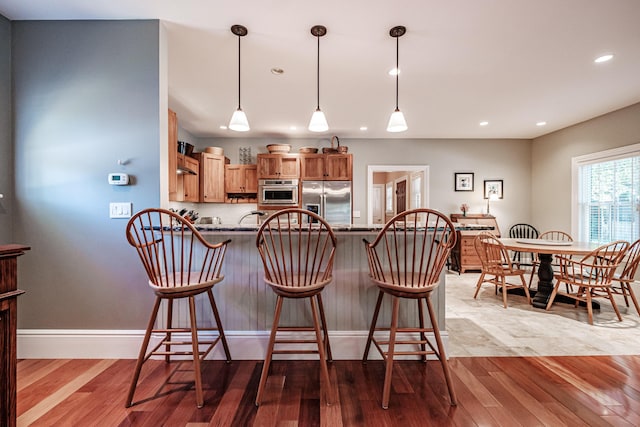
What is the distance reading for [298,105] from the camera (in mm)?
3625

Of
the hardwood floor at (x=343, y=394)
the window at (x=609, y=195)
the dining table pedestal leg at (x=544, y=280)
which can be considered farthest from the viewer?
the window at (x=609, y=195)

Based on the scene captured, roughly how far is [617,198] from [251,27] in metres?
5.22

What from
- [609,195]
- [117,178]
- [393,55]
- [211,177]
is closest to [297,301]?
[117,178]

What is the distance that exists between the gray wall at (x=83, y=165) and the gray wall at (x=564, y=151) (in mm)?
5536

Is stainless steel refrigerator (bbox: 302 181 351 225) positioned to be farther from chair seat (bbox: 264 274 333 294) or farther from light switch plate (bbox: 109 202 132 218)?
chair seat (bbox: 264 274 333 294)

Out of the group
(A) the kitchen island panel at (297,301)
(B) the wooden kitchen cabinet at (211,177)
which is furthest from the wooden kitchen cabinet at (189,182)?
(A) the kitchen island panel at (297,301)

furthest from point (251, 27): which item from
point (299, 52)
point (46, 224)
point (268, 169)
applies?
point (268, 169)

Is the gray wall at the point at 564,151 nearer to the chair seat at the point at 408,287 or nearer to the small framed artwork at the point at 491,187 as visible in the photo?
the small framed artwork at the point at 491,187

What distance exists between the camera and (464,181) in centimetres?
543

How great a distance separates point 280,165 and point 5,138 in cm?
324

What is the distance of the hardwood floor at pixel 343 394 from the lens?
4.72 feet

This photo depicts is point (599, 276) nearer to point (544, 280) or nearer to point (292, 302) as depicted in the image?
point (544, 280)

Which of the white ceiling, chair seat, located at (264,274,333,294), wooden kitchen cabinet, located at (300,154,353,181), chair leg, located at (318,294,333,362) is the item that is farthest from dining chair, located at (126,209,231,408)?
wooden kitchen cabinet, located at (300,154,353,181)

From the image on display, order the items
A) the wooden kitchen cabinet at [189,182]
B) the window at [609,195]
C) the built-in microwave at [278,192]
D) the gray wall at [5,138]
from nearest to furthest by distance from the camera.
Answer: the gray wall at [5,138] → the window at [609,195] → the wooden kitchen cabinet at [189,182] → the built-in microwave at [278,192]
